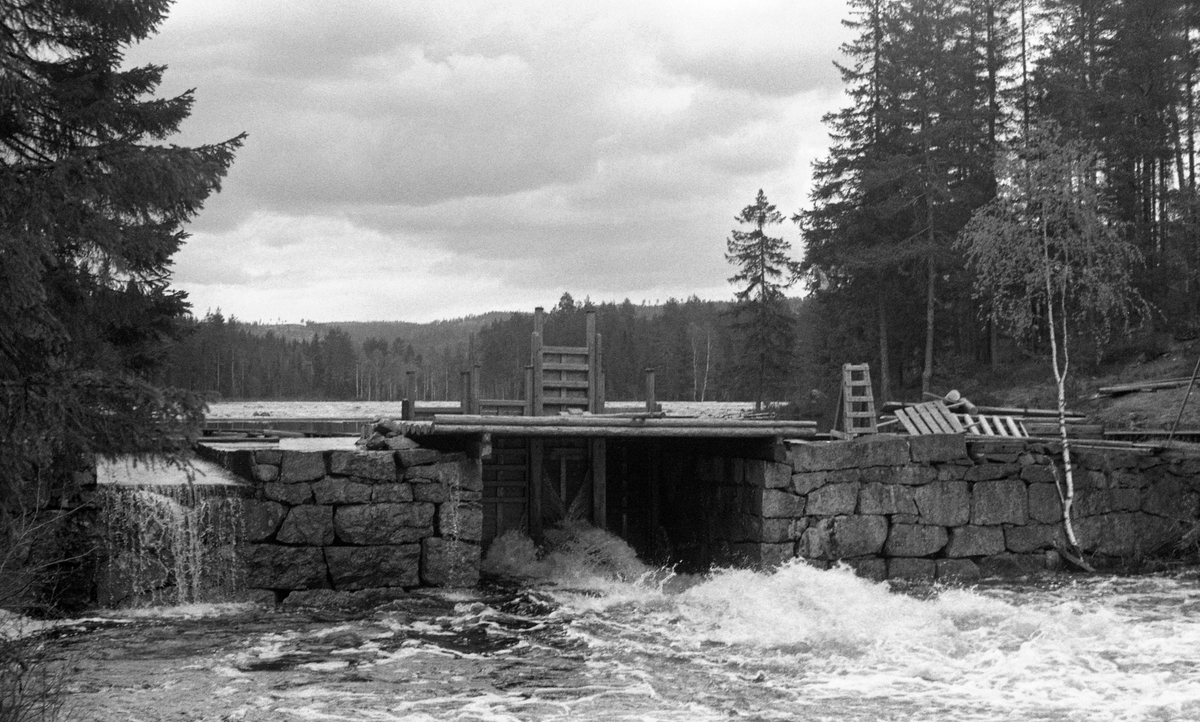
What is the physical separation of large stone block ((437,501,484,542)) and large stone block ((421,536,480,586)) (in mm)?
98

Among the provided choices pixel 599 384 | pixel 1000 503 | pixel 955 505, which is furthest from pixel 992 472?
pixel 599 384

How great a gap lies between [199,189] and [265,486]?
5.94 m

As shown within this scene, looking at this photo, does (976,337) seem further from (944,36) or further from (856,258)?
(944,36)

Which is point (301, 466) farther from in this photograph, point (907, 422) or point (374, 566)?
point (907, 422)

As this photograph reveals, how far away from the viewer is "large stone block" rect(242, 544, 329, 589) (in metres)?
12.5

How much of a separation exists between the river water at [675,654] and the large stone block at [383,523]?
0.76 m

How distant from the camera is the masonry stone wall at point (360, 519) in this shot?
12539 mm

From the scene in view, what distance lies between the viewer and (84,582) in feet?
39.3

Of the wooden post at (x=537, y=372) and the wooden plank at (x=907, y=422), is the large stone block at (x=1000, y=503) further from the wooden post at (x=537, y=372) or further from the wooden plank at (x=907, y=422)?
the wooden post at (x=537, y=372)

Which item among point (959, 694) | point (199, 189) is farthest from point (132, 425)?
point (959, 694)

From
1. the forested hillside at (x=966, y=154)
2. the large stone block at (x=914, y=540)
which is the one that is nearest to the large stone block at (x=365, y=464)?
the large stone block at (x=914, y=540)

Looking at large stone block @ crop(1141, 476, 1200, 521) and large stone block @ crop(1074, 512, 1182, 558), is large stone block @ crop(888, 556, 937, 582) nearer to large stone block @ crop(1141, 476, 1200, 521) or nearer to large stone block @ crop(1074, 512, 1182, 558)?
large stone block @ crop(1074, 512, 1182, 558)

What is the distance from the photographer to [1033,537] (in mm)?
15016

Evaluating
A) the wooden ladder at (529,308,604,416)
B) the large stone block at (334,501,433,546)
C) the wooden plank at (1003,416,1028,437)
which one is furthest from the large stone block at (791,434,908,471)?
the large stone block at (334,501,433,546)
